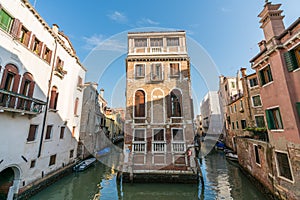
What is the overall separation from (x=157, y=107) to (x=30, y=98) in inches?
383

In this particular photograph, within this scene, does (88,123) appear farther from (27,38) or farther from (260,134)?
(260,134)

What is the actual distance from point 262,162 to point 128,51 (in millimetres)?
15294

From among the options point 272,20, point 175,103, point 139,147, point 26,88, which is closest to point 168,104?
point 175,103

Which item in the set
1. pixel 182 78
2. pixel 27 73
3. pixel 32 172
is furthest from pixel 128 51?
pixel 32 172

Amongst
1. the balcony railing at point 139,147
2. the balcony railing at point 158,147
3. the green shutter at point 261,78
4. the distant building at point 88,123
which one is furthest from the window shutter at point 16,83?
the green shutter at point 261,78

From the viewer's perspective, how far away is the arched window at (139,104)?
13486mm

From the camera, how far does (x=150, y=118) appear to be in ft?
43.3

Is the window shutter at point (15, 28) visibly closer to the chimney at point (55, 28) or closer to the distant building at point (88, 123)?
the chimney at point (55, 28)

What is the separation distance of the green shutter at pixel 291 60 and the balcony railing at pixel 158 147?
997 centimetres

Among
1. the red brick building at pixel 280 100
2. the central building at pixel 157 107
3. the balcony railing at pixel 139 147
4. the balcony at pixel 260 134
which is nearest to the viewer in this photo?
the red brick building at pixel 280 100

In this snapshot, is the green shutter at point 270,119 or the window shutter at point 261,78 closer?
the green shutter at point 270,119

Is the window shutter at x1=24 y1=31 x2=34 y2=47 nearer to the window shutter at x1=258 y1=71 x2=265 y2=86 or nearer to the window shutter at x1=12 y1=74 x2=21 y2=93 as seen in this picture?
the window shutter at x1=12 y1=74 x2=21 y2=93

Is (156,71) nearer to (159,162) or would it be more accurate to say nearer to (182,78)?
(182,78)

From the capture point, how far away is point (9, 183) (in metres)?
8.62
